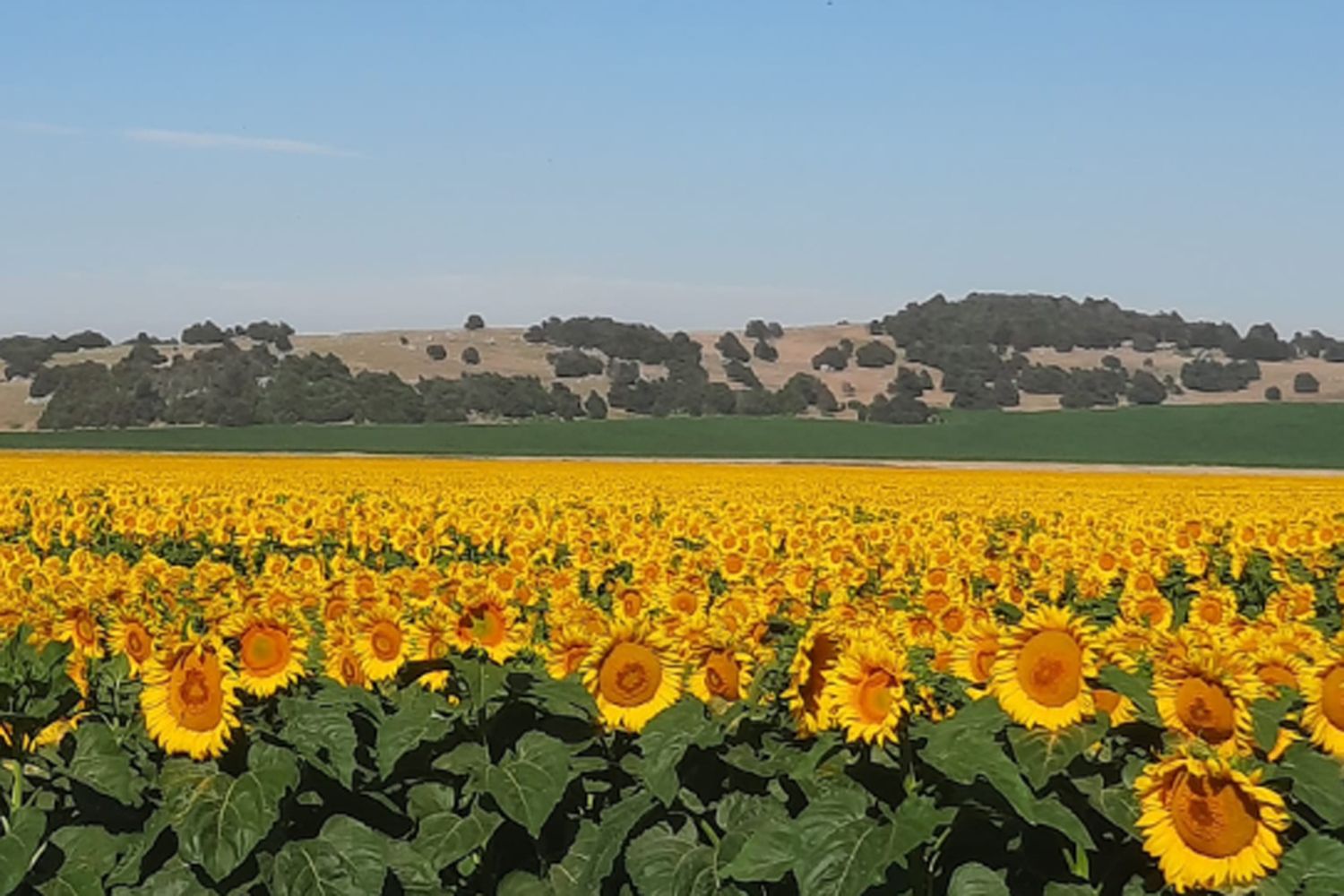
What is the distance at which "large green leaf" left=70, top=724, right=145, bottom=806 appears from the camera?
211 inches

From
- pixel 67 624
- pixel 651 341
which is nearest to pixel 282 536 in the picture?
pixel 67 624

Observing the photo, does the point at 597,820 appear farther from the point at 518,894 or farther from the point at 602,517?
the point at 602,517

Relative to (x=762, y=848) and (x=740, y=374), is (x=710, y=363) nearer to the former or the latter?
(x=740, y=374)

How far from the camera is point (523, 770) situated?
528 centimetres

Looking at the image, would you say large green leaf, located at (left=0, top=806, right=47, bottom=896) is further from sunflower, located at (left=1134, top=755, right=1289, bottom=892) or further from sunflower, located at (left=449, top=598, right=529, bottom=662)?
sunflower, located at (left=1134, top=755, right=1289, bottom=892)

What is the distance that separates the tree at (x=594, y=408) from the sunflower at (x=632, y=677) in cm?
11920

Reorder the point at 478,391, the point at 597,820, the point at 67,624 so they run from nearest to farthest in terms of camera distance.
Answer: the point at 597,820
the point at 67,624
the point at 478,391

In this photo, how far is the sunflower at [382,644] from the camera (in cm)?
598

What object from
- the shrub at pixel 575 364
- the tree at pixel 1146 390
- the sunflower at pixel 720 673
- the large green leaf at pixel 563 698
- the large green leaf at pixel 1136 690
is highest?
the shrub at pixel 575 364

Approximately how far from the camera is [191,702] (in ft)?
17.1

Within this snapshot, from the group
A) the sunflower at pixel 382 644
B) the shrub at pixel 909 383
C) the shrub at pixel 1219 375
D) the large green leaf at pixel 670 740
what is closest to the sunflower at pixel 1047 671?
the large green leaf at pixel 670 740

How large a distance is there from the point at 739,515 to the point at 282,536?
4661mm

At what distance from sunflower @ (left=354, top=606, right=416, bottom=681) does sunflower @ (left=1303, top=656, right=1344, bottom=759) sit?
282 cm

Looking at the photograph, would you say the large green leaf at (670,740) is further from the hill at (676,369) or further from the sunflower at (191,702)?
the hill at (676,369)
